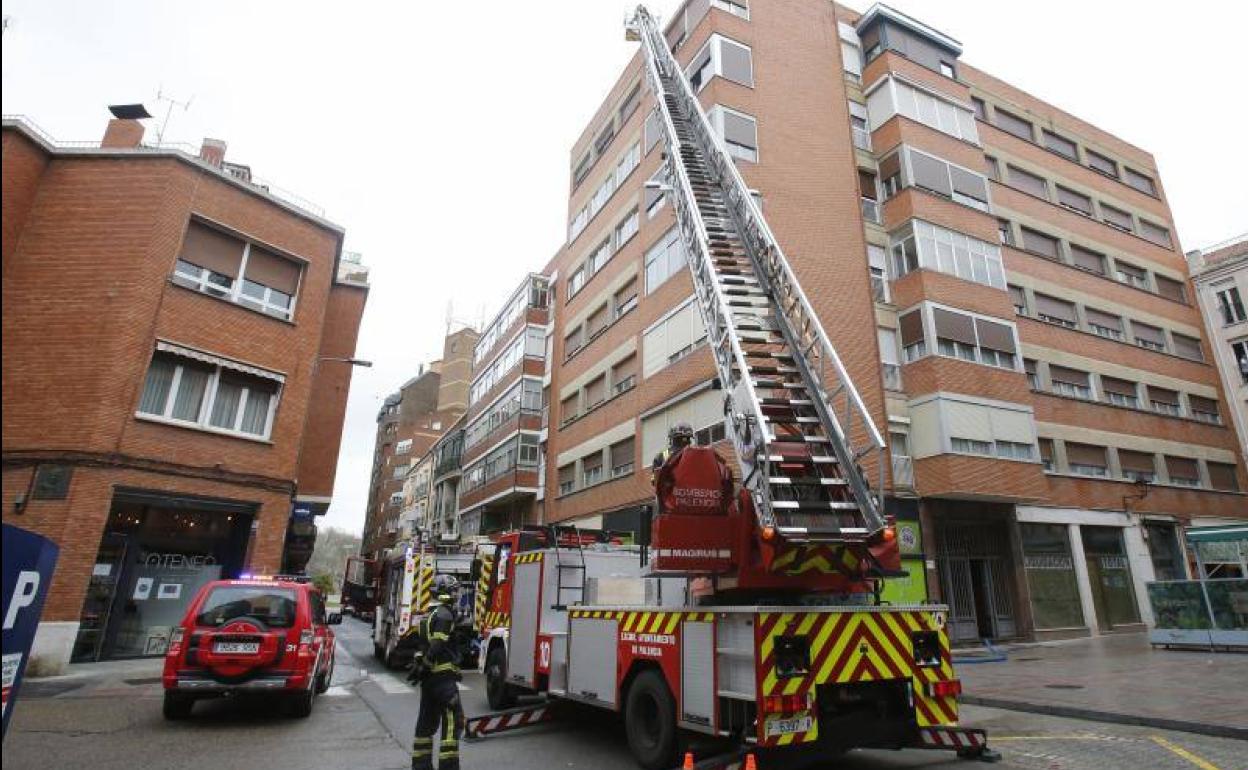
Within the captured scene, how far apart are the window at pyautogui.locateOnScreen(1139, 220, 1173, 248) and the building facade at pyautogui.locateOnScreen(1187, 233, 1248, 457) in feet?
5.63

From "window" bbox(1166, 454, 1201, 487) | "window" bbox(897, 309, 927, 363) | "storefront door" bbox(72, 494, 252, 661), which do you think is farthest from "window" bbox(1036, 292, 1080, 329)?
"storefront door" bbox(72, 494, 252, 661)

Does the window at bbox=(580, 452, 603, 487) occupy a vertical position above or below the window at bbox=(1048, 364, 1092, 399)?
A: below

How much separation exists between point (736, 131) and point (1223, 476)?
77.6ft

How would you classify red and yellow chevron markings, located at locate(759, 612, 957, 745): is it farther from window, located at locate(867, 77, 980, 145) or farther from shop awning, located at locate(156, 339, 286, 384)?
window, located at locate(867, 77, 980, 145)

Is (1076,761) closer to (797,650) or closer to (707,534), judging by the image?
(797,650)

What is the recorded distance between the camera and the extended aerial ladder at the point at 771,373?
627 centimetres

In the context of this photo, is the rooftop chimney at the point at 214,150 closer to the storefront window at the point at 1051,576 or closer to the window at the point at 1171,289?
the storefront window at the point at 1051,576

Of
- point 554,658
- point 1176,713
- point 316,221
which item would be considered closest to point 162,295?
point 316,221

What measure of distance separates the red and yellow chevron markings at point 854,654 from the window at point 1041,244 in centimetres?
2294

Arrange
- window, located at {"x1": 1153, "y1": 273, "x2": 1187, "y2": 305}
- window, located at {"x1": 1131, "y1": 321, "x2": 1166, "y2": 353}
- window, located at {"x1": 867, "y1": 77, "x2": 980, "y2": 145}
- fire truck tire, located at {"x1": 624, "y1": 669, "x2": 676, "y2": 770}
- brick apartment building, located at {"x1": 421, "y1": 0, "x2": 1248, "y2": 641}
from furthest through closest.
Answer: window, located at {"x1": 1153, "y1": 273, "x2": 1187, "y2": 305}
window, located at {"x1": 1131, "y1": 321, "x2": 1166, "y2": 353}
window, located at {"x1": 867, "y1": 77, "x2": 980, "y2": 145}
brick apartment building, located at {"x1": 421, "y1": 0, "x2": 1248, "y2": 641}
fire truck tire, located at {"x1": 624, "y1": 669, "x2": 676, "y2": 770}

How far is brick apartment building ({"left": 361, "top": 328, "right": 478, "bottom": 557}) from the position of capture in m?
61.3

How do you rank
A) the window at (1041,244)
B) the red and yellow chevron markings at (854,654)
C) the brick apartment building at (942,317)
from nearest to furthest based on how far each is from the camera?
1. the red and yellow chevron markings at (854,654)
2. the brick apartment building at (942,317)
3. the window at (1041,244)

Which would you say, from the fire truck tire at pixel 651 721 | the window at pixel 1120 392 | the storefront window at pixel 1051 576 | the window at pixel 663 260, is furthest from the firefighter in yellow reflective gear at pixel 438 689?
the window at pixel 1120 392

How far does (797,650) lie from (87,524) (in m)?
13.4
